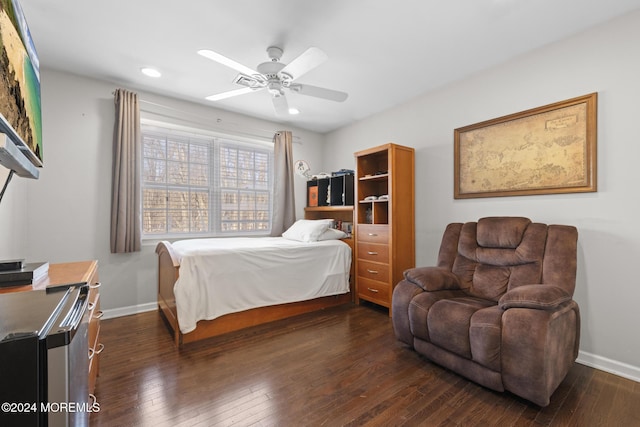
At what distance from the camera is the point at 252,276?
2.74 meters

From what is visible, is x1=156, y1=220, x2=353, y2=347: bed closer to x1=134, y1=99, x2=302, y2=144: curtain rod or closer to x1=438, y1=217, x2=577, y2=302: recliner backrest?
x1=438, y1=217, x2=577, y2=302: recliner backrest

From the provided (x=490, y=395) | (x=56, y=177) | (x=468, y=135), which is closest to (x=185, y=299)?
(x=56, y=177)

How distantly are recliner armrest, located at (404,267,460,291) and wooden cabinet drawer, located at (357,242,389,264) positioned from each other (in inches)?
33.1

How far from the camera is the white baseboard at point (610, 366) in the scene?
6.41 feet

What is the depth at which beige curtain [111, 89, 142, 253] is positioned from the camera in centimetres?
305

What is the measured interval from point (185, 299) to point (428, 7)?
2.91 m

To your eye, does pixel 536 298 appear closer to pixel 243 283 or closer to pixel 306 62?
pixel 306 62

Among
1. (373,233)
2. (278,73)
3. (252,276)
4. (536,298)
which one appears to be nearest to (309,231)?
(373,233)

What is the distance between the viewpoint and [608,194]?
2090 millimetres

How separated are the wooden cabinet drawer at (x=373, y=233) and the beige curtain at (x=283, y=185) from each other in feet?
4.08

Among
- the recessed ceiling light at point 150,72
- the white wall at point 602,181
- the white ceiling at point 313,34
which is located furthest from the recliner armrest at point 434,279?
the recessed ceiling light at point 150,72

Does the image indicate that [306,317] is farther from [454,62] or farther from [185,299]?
[454,62]

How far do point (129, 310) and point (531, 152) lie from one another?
4443 millimetres

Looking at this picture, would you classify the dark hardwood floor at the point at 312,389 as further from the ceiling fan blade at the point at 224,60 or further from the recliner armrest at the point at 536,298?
the ceiling fan blade at the point at 224,60
